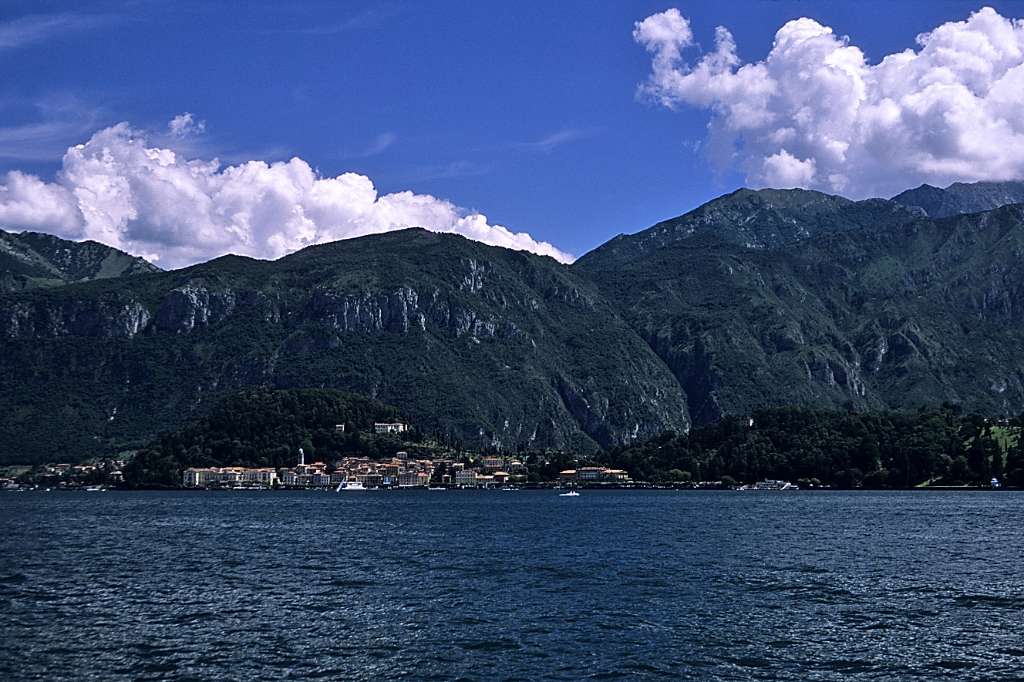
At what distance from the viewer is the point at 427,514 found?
167 meters

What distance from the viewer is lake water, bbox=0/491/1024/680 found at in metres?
47.5

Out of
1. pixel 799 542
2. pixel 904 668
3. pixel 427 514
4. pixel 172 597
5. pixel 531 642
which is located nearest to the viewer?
pixel 904 668

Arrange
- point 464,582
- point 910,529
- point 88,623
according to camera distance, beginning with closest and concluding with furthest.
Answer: point 88,623 → point 464,582 → point 910,529

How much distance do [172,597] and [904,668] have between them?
40261mm

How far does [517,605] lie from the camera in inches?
2498

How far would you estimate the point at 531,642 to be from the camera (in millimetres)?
52438

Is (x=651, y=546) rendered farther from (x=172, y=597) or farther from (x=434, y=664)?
(x=434, y=664)

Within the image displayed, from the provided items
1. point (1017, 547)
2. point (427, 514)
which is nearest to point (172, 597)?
point (1017, 547)

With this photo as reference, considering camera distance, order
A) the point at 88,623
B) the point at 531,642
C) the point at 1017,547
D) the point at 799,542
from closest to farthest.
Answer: the point at 531,642 < the point at 88,623 < the point at 1017,547 < the point at 799,542

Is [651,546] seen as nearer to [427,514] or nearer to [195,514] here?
[427,514]

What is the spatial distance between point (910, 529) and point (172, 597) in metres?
82.8

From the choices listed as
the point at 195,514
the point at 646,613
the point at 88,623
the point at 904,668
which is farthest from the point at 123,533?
the point at 904,668

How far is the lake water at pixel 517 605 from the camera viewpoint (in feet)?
156

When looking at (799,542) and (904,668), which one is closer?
(904,668)
